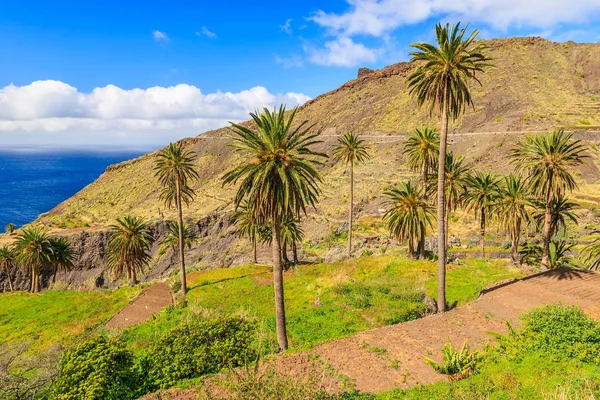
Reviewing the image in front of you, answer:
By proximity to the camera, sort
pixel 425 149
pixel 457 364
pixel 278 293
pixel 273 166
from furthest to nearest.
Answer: pixel 425 149 → pixel 278 293 → pixel 273 166 → pixel 457 364

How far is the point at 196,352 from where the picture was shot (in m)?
18.0

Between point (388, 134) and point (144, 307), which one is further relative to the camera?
point (388, 134)

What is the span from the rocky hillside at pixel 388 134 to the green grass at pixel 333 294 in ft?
74.3

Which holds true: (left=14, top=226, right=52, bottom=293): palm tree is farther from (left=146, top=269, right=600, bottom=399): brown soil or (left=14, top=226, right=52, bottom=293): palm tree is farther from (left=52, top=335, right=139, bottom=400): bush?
(left=146, top=269, right=600, bottom=399): brown soil

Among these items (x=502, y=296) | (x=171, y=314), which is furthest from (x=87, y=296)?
(x=502, y=296)

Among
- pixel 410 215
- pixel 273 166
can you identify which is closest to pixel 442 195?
pixel 273 166

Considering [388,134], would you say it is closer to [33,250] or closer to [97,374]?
[33,250]

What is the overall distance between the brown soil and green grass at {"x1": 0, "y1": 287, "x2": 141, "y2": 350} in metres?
22.8

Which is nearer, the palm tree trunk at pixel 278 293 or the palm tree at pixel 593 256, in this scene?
the palm tree trunk at pixel 278 293

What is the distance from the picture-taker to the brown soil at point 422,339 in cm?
1712

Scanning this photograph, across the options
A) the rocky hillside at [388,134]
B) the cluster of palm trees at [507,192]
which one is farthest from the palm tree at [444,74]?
the rocky hillside at [388,134]

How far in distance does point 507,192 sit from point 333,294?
66.8ft

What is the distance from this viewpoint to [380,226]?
64250 millimetres

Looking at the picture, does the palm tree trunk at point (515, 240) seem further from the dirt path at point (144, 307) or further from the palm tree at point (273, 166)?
the dirt path at point (144, 307)
